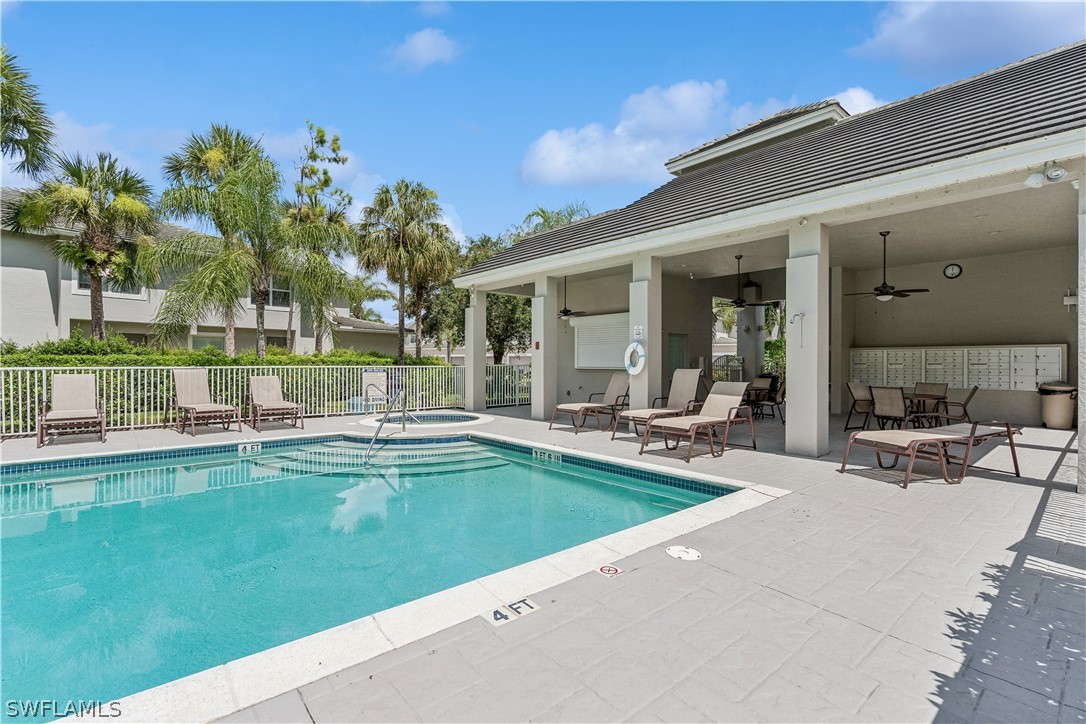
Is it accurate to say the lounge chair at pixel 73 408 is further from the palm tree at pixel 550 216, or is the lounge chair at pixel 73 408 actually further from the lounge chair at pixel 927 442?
the palm tree at pixel 550 216

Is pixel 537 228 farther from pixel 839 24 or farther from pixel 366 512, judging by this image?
pixel 366 512

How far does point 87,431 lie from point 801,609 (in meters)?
12.7

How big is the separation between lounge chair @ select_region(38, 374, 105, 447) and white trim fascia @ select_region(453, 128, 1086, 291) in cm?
953

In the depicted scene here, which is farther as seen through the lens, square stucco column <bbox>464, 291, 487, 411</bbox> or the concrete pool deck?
square stucco column <bbox>464, 291, 487, 411</bbox>

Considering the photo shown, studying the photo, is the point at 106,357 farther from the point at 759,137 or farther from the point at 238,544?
the point at 759,137

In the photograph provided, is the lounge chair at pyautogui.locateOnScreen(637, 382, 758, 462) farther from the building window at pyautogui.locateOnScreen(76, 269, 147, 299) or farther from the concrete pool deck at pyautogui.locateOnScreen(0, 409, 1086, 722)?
the building window at pyautogui.locateOnScreen(76, 269, 147, 299)

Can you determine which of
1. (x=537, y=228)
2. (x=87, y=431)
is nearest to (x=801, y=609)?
(x=87, y=431)

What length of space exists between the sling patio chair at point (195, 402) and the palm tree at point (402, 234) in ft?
25.1

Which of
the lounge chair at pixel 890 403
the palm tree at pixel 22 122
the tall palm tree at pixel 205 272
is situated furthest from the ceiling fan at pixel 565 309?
the palm tree at pixel 22 122

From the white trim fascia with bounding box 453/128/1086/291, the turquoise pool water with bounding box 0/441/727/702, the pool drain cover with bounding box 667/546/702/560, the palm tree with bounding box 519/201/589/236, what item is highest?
the palm tree with bounding box 519/201/589/236

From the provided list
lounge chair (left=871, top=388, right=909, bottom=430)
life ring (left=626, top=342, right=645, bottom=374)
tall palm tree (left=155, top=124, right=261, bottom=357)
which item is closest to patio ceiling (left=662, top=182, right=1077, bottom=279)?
life ring (left=626, top=342, right=645, bottom=374)

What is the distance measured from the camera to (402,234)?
743 inches

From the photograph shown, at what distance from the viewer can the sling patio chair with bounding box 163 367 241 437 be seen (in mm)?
10523

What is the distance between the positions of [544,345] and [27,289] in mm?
19234
